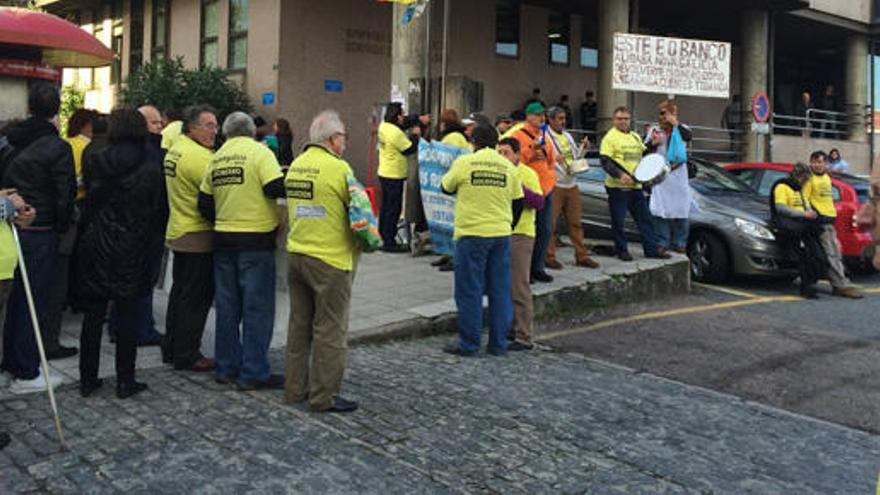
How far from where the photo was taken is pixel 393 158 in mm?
10008

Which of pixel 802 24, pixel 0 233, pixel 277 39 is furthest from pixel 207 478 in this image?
pixel 802 24

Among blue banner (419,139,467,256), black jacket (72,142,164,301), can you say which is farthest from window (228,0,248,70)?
black jacket (72,142,164,301)

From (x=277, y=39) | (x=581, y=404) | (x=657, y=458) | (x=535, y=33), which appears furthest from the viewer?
(x=535, y=33)

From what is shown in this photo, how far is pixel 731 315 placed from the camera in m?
8.52

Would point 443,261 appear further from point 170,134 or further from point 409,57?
point 170,134

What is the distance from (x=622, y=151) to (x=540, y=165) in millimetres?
1455

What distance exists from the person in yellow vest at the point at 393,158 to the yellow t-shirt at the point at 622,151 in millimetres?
2274

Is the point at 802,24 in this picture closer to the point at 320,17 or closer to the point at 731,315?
the point at 320,17

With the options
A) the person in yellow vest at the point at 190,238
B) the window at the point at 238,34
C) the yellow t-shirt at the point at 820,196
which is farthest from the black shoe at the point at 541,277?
the window at the point at 238,34

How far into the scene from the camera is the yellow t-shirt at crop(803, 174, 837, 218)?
9.64 m

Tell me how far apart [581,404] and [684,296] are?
15.3 ft

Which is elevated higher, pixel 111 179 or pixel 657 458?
pixel 111 179

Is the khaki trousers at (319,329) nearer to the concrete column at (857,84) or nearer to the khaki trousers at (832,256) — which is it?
the khaki trousers at (832,256)

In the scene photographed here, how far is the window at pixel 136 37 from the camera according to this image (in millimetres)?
22172
